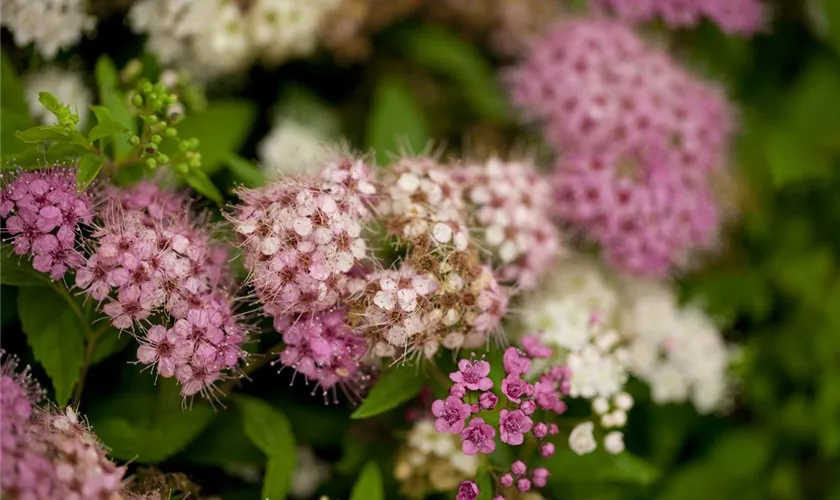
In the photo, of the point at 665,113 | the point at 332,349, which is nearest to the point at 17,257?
the point at 332,349

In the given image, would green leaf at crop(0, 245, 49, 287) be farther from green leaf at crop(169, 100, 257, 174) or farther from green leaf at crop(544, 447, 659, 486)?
green leaf at crop(544, 447, 659, 486)

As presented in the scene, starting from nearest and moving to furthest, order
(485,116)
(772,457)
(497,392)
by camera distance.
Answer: (497,392), (772,457), (485,116)

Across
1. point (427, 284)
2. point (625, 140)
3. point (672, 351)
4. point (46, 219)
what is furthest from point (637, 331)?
point (46, 219)

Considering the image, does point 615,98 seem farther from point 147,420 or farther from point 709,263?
point 147,420

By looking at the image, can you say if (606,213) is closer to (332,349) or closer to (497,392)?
(497,392)

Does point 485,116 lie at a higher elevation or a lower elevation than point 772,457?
higher

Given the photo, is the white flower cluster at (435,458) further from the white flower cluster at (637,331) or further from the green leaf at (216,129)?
the green leaf at (216,129)
